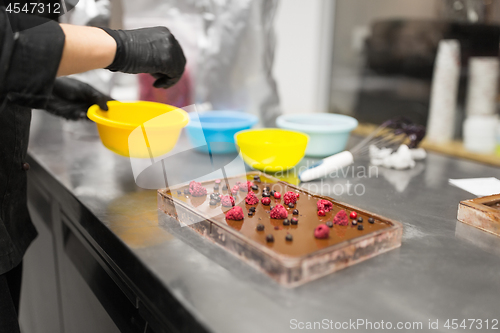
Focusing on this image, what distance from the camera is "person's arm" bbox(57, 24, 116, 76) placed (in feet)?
2.10

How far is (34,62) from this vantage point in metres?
0.59

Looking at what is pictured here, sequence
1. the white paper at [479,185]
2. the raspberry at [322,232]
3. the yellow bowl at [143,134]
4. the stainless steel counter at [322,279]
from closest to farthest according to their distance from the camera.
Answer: the stainless steel counter at [322,279] < the raspberry at [322,232] < the yellow bowl at [143,134] < the white paper at [479,185]

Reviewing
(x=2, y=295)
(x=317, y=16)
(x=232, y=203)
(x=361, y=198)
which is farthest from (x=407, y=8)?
(x=2, y=295)

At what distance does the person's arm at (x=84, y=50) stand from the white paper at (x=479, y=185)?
92 cm

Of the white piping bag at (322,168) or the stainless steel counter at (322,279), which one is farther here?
the white piping bag at (322,168)

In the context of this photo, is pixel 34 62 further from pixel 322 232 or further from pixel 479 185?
pixel 479 185

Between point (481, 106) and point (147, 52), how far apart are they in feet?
4.40

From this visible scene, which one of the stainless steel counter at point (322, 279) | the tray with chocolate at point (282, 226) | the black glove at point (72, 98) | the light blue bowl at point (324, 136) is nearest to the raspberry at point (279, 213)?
the tray with chocolate at point (282, 226)

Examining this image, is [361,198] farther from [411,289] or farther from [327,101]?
[327,101]

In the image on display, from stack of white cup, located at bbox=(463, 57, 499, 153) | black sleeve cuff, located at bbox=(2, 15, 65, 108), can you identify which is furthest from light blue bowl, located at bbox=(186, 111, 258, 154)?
stack of white cup, located at bbox=(463, 57, 499, 153)

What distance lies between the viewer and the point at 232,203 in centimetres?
75

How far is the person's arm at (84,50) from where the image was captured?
0.64 meters

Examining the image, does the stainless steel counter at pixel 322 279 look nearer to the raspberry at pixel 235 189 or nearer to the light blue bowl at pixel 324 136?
the raspberry at pixel 235 189

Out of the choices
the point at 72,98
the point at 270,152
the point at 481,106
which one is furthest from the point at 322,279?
the point at 481,106
